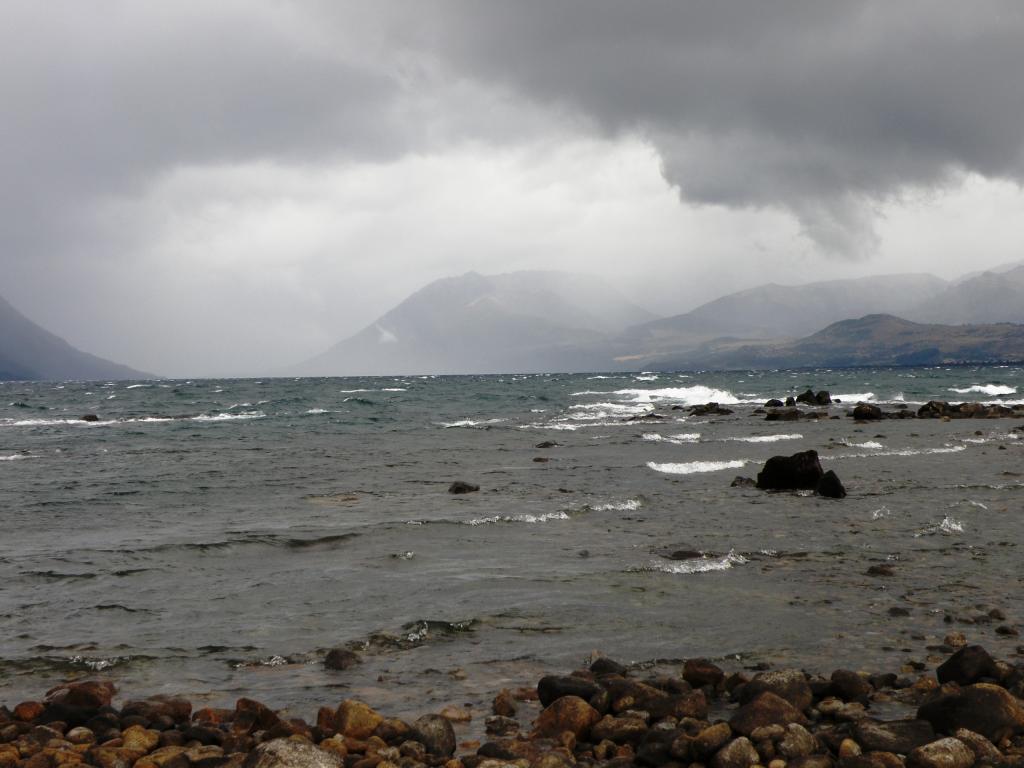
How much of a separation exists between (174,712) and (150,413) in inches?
2148

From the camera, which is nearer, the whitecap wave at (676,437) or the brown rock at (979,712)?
the brown rock at (979,712)

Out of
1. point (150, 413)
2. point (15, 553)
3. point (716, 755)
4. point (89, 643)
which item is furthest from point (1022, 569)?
point (150, 413)

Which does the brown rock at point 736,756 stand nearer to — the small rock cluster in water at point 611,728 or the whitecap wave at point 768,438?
the small rock cluster in water at point 611,728

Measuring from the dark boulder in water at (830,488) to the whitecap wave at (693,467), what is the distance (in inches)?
197

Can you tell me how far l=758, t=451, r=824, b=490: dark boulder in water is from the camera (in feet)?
61.3

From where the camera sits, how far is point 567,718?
19.7 ft

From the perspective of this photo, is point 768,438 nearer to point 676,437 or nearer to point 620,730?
point 676,437

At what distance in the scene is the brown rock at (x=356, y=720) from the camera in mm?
5957

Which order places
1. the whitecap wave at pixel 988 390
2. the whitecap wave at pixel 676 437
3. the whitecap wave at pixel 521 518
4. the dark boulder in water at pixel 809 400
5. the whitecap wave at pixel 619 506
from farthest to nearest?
the whitecap wave at pixel 988 390, the dark boulder in water at pixel 809 400, the whitecap wave at pixel 676 437, the whitecap wave at pixel 619 506, the whitecap wave at pixel 521 518

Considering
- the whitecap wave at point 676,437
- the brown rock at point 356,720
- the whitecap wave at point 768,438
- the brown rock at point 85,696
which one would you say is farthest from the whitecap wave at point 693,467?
the brown rock at point 85,696

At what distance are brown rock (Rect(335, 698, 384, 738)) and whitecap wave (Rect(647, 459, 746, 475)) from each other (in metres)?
17.3

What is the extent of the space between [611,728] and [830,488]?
44.2 feet

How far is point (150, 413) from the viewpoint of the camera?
55.8 meters

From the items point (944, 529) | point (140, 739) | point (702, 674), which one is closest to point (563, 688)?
point (702, 674)
